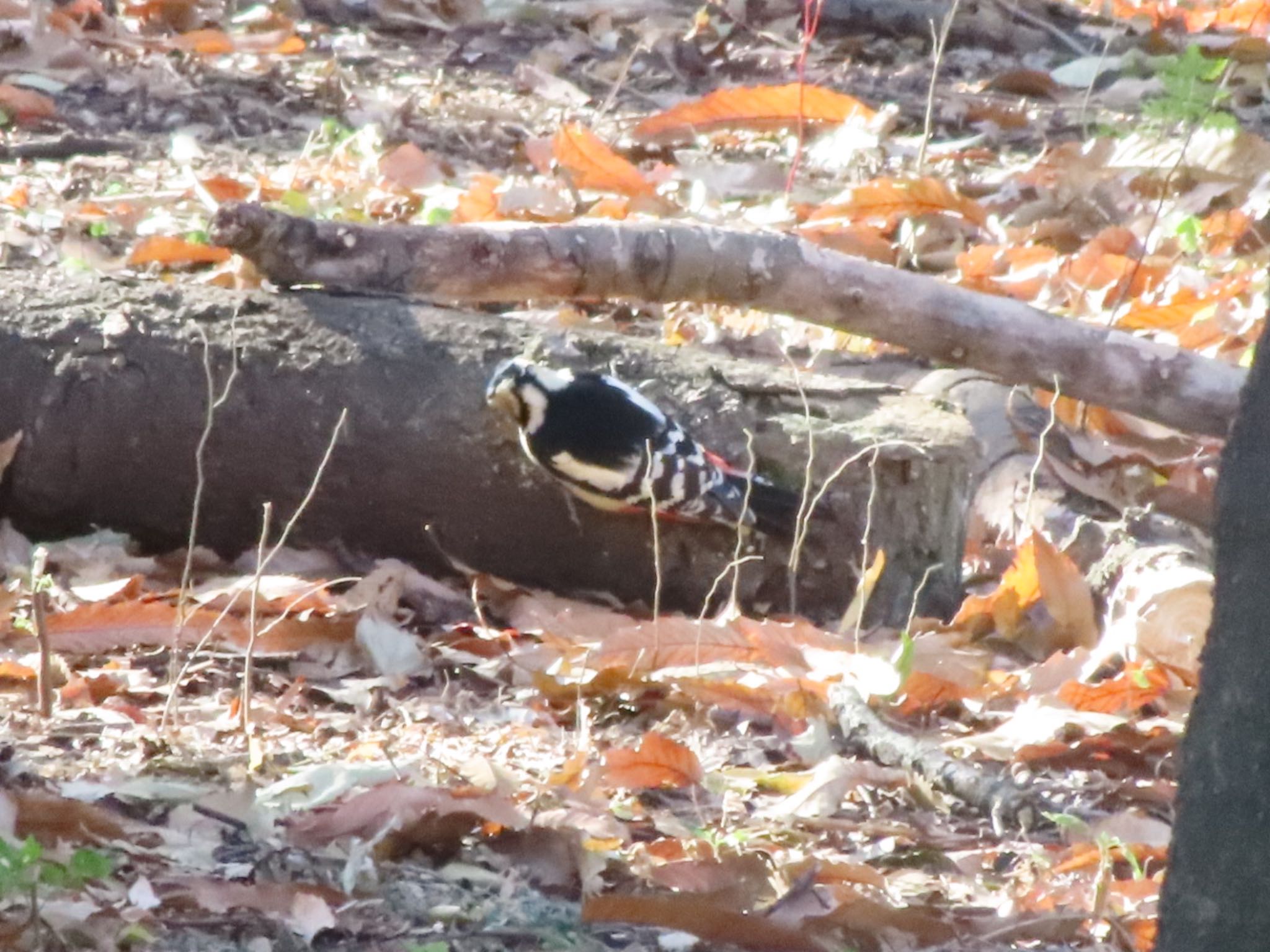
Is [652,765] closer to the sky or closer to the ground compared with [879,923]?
closer to the ground

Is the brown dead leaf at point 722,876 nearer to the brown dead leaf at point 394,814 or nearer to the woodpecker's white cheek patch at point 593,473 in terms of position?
the brown dead leaf at point 394,814

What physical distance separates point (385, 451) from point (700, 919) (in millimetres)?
2003

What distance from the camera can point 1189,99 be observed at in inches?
286

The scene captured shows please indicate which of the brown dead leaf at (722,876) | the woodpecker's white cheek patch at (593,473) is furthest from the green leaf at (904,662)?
the brown dead leaf at (722,876)

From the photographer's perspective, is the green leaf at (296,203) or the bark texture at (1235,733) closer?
the bark texture at (1235,733)

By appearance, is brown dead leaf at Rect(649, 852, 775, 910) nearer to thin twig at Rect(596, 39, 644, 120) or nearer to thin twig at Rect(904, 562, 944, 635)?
thin twig at Rect(904, 562, 944, 635)

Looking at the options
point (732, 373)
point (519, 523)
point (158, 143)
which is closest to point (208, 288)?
point (519, 523)

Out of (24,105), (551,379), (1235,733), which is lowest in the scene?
(24,105)

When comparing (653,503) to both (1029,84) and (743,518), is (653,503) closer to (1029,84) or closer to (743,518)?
(743,518)

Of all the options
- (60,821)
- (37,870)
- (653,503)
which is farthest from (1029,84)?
(37,870)

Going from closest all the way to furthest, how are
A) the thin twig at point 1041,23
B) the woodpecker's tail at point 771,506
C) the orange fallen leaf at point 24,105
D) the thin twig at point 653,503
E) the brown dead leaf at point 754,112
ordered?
1. the thin twig at point 653,503
2. the woodpecker's tail at point 771,506
3. the brown dead leaf at point 754,112
4. the orange fallen leaf at point 24,105
5. the thin twig at point 1041,23

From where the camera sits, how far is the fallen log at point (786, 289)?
4.70 meters

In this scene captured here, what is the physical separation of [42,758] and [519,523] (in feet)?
4.94

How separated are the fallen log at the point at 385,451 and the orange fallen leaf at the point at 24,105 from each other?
3776 mm
